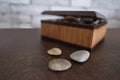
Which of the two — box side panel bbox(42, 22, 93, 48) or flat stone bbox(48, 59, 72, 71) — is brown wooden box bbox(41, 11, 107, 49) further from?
flat stone bbox(48, 59, 72, 71)

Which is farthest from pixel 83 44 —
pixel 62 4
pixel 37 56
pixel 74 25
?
pixel 62 4

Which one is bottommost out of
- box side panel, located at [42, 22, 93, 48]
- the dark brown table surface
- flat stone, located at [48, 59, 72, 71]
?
the dark brown table surface

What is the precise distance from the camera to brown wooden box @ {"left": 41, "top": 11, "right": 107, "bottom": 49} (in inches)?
21.1

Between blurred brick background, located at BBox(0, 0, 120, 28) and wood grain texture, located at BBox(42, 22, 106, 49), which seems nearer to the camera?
wood grain texture, located at BBox(42, 22, 106, 49)

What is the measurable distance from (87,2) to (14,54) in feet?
3.21

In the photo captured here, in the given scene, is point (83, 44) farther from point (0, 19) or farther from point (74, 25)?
point (0, 19)

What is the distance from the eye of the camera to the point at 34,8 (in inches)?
49.3

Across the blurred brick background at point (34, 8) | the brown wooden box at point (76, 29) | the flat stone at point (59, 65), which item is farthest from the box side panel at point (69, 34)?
the blurred brick background at point (34, 8)

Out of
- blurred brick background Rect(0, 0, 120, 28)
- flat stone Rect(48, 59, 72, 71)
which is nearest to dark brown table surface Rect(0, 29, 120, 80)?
flat stone Rect(48, 59, 72, 71)

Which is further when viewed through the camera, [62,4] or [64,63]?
[62,4]

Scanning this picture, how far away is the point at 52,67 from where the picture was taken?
1.35ft

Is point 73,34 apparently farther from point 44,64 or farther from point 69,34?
point 44,64

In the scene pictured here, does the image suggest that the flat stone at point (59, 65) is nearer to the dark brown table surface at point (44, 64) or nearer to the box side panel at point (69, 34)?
the dark brown table surface at point (44, 64)

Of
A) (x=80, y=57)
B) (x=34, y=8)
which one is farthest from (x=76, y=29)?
(x=34, y=8)
